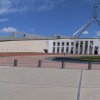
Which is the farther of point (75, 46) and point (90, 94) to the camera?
point (75, 46)

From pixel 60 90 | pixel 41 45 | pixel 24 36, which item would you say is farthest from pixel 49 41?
pixel 60 90

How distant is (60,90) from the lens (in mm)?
10375

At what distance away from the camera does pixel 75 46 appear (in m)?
116

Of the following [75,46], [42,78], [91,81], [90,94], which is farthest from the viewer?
[75,46]

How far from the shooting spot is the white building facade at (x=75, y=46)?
113 meters

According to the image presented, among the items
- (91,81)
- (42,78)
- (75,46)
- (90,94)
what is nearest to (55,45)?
(75,46)

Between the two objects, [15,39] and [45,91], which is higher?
[15,39]

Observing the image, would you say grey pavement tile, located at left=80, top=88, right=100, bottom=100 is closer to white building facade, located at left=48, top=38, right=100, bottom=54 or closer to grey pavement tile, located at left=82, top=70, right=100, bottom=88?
grey pavement tile, located at left=82, top=70, right=100, bottom=88

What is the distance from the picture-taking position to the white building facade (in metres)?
113

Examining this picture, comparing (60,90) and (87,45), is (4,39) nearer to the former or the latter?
(87,45)

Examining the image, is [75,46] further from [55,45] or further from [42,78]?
[42,78]

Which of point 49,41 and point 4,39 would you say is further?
point 49,41

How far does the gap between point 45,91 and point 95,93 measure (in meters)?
1.70

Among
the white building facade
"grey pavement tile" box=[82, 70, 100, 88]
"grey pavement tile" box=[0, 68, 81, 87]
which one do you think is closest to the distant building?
the white building facade
